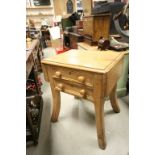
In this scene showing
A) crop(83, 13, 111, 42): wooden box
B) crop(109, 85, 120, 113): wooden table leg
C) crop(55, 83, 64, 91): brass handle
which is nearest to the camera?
crop(55, 83, 64, 91): brass handle

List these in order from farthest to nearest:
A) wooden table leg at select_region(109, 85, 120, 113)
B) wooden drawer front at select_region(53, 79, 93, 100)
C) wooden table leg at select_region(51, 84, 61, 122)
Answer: wooden table leg at select_region(109, 85, 120, 113)
wooden table leg at select_region(51, 84, 61, 122)
wooden drawer front at select_region(53, 79, 93, 100)

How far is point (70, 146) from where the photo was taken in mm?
1283

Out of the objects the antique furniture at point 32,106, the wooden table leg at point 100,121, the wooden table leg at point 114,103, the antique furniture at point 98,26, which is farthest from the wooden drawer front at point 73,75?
the antique furniture at point 98,26

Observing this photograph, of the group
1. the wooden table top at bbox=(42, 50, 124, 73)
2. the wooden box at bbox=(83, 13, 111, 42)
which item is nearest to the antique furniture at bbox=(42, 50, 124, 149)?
the wooden table top at bbox=(42, 50, 124, 73)

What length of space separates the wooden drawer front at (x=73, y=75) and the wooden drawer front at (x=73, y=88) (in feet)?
0.14

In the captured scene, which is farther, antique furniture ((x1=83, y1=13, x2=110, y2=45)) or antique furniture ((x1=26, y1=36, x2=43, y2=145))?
antique furniture ((x1=83, y1=13, x2=110, y2=45))

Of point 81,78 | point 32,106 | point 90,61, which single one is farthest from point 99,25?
point 32,106

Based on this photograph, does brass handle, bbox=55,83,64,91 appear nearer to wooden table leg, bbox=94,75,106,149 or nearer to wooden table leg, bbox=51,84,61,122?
wooden table leg, bbox=51,84,61,122

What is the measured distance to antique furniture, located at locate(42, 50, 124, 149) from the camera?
1020 mm

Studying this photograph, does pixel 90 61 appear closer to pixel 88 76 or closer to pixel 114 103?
pixel 88 76
